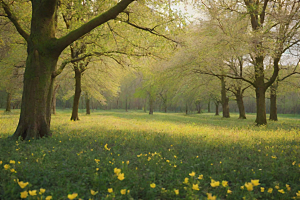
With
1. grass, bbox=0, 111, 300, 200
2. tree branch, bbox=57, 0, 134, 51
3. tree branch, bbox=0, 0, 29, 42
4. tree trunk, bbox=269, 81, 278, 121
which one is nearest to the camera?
grass, bbox=0, 111, 300, 200

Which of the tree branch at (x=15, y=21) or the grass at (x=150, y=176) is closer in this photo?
the grass at (x=150, y=176)

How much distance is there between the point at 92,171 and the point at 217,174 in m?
2.54

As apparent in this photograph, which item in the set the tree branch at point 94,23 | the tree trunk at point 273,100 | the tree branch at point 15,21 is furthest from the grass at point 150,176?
the tree trunk at point 273,100

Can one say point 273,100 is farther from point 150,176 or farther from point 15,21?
point 15,21

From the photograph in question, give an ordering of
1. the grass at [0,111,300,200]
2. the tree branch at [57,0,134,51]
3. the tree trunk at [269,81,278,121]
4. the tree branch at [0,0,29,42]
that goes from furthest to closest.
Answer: the tree trunk at [269,81,278,121] → the tree branch at [0,0,29,42] → the tree branch at [57,0,134,51] → the grass at [0,111,300,200]

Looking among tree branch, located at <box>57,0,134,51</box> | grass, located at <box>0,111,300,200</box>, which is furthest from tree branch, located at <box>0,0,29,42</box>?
grass, located at <box>0,111,300,200</box>

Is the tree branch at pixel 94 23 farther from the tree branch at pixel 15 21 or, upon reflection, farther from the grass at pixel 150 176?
the grass at pixel 150 176

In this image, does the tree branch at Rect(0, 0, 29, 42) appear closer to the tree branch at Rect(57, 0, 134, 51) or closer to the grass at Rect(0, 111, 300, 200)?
the tree branch at Rect(57, 0, 134, 51)

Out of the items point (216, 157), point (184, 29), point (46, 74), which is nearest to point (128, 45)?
point (184, 29)

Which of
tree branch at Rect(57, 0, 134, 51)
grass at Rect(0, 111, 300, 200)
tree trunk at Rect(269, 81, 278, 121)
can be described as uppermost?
tree branch at Rect(57, 0, 134, 51)

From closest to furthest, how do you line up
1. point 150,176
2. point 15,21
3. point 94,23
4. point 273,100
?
point 150,176 → point 94,23 → point 15,21 → point 273,100

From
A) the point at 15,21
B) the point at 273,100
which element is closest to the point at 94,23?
the point at 15,21

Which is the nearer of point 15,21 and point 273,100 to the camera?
point 15,21

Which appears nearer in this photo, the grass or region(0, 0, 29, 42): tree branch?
the grass
